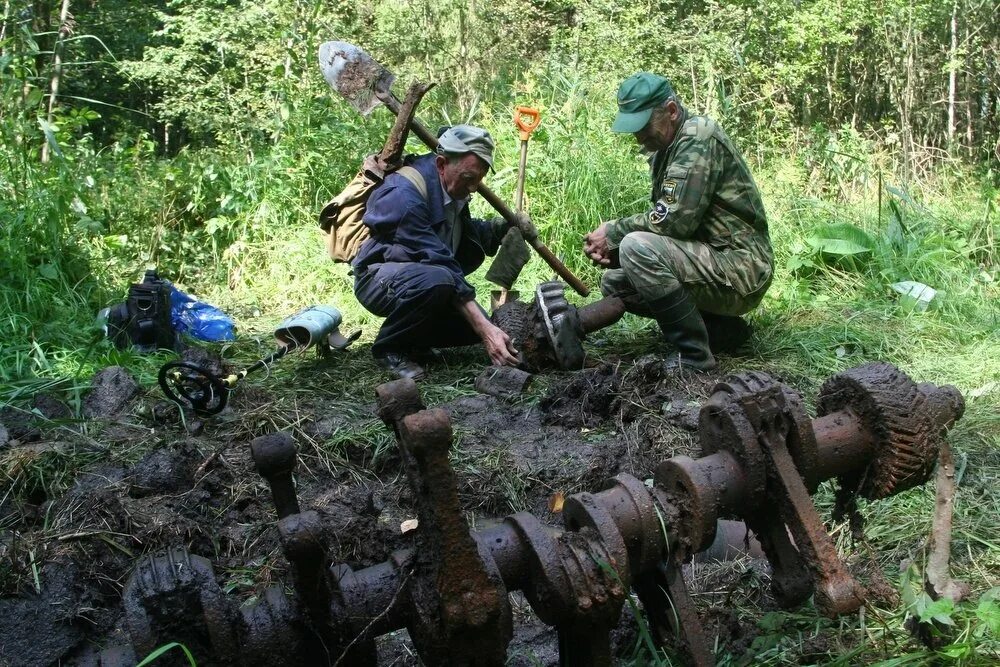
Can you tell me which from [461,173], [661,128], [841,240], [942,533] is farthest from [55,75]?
[942,533]

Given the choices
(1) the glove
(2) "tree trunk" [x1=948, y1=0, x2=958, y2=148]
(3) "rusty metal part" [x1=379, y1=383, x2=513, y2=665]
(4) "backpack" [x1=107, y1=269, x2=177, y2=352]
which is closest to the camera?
(3) "rusty metal part" [x1=379, y1=383, x2=513, y2=665]

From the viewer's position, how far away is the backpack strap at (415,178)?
4754 mm

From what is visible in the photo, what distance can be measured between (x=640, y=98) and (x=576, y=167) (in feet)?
7.89

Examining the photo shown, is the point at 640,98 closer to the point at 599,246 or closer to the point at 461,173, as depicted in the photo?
the point at 599,246

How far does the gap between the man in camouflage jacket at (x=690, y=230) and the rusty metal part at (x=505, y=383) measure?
2.66ft

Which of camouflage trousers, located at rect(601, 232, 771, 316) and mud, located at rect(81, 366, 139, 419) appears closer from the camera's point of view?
mud, located at rect(81, 366, 139, 419)

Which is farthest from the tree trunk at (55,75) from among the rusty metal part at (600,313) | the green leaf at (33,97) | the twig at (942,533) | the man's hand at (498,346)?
the twig at (942,533)

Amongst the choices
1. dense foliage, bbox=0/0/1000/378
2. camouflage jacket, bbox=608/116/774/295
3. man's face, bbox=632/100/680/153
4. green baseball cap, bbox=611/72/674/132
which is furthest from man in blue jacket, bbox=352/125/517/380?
dense foliage, bbox=0/0/1000/378

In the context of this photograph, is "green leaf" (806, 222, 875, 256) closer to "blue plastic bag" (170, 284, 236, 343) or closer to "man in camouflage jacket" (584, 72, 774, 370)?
"man in camouflage jacket" (584, 72, 774, 370)

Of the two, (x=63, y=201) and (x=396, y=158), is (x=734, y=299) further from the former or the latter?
(x=63, y=201)

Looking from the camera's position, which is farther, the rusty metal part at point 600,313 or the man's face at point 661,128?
the rusty metal part at point 600,313

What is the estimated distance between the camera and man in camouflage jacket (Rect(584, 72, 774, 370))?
4598mm

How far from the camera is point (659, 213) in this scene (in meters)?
4.70

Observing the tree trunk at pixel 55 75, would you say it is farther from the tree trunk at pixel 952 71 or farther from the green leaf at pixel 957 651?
the tree trunk at pixel 952 71
